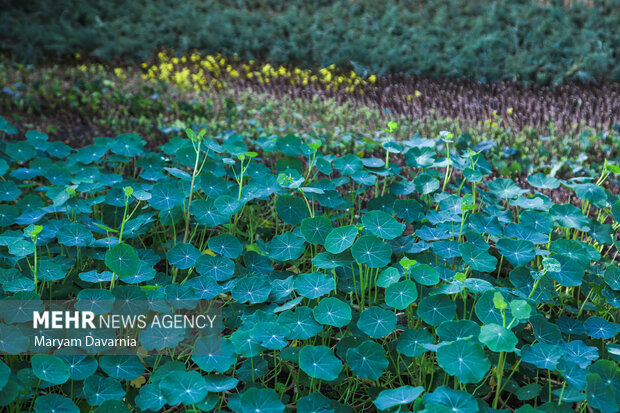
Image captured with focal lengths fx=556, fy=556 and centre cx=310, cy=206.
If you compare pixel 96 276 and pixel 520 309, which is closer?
pixel 520 309

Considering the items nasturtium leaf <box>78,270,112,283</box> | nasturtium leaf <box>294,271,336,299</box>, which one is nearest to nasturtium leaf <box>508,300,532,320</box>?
nasturtium leaf <box>294,271,336,299</box>

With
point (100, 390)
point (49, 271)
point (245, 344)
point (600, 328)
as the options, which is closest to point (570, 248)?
point (600, 328)

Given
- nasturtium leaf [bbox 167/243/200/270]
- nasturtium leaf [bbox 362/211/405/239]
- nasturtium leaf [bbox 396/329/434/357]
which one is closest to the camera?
nasturtium leaf [bbox 396/329/434/357]

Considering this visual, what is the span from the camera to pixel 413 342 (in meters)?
1.97

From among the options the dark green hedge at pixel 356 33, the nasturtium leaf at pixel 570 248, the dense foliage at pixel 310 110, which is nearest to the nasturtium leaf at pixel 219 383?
the nasturtium leaf at pixel 570 248

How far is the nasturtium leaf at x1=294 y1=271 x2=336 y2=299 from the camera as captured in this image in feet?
6.84

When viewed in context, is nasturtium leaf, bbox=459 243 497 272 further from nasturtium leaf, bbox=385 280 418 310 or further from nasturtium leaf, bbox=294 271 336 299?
nasturtium leaf, bbox=294 271 336 299

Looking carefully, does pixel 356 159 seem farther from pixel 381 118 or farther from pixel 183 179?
pixel 381 118

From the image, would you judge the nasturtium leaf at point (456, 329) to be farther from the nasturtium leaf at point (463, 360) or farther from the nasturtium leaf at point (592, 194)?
the nasturtium leaf at point (592, 194)

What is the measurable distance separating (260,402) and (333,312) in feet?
1.43

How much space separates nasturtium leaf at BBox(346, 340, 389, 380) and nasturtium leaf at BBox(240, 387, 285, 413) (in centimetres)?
30

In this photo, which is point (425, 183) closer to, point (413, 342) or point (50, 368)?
point (413, 342)

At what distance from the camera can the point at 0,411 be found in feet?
6.33

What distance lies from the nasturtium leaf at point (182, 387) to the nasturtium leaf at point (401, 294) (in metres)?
0.72
